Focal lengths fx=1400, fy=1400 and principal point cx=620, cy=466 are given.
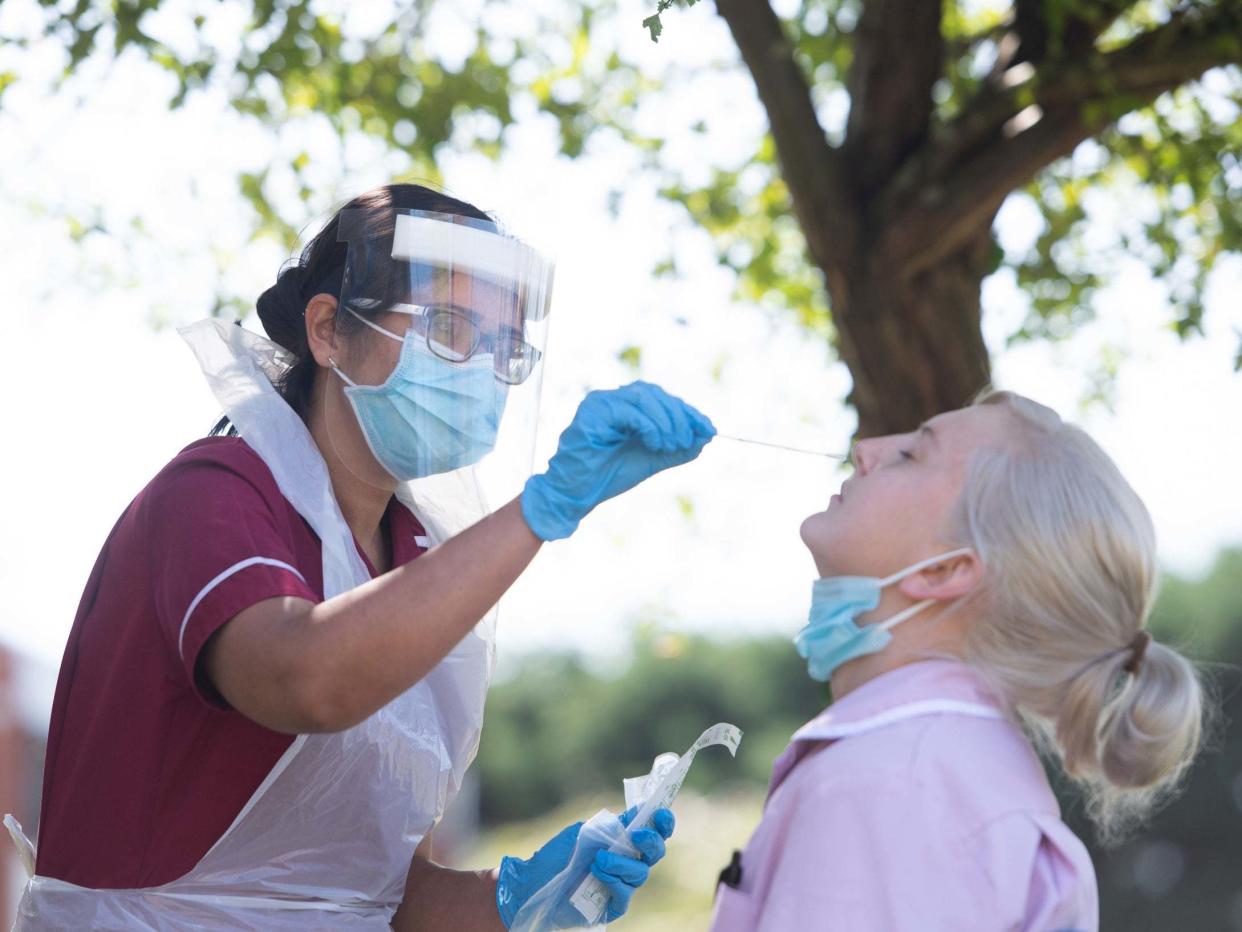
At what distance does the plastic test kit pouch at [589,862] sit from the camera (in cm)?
239

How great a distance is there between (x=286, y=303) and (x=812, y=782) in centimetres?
129

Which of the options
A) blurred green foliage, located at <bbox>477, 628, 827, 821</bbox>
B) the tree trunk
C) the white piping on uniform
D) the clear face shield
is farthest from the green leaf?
blurred green foliage, located at <bbox>477, 628, 827, 821</bbox>

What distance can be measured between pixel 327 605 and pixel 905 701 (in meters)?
0.82

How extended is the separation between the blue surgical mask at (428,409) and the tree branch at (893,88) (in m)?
2.44

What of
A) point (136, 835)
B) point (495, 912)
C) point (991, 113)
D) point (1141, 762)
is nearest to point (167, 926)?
point (136, 835)

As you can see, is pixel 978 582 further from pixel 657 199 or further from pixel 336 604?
pixel 657 199

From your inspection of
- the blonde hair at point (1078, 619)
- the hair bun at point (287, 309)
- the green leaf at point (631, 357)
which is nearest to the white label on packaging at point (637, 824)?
the blonde hair at point (1078, 619)

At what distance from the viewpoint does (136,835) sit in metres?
2.14

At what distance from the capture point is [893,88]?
447cm

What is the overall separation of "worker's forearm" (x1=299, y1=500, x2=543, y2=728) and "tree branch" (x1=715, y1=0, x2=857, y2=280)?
8.68 feet

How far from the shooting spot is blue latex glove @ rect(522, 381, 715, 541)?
77.0 inches

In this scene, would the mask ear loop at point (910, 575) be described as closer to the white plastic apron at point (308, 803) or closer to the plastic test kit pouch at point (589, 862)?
the plastic test kit pouch at point (589, 862)

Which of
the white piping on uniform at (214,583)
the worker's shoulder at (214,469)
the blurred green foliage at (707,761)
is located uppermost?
the worker's shoulder at (214,469)

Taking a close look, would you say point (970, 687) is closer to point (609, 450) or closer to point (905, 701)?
point (905, 701)
